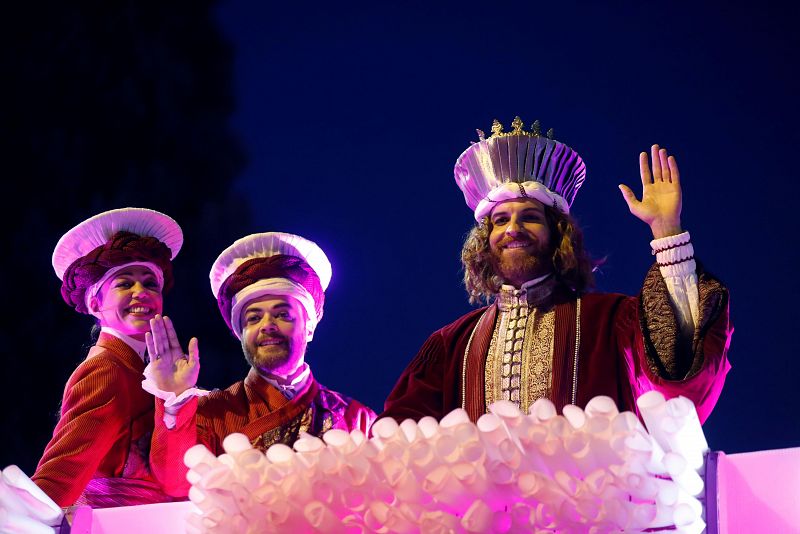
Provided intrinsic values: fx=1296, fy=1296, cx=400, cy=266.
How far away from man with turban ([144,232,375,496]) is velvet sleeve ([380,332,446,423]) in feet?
1.19

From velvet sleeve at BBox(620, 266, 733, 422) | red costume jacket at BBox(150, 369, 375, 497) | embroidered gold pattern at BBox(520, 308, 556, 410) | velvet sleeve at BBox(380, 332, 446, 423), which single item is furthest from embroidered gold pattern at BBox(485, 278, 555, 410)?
red costume jacket at BBox(150, 369, 375, 497)

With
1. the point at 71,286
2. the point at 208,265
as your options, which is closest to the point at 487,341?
the point at 71,286

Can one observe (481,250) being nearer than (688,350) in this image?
No

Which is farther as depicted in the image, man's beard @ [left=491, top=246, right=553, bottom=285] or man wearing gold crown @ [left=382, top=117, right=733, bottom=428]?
man's beard @ [left=491, top=246, right=553, bottom=285]

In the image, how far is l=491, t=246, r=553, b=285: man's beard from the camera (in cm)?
311

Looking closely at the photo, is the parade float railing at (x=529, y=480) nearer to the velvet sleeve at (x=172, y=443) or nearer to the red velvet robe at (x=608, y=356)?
the red velvet robe at (x=608, y=356)

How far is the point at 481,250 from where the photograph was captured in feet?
10.7

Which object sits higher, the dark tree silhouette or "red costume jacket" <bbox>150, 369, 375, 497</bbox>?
the dark tree silhouette

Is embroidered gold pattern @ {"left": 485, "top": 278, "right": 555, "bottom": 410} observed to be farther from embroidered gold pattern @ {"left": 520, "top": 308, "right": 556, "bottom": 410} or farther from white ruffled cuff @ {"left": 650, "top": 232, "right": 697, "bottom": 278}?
white ruffled cuff @ {"left": 650, "top": 232, "right": 697, "bottom": 278}

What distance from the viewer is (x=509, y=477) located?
198 cm

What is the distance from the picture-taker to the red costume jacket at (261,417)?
3.31 metres

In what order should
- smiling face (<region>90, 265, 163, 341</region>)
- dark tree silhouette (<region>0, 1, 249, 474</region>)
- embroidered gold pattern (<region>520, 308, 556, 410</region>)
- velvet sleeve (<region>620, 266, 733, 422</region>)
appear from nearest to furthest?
velvet sleeve (<region>620, 266, 733, 422</region>), embroidered gold pattern (<region>520, 308, 556, 410</region>), smiling face (<region>90, 265, 163, 341</region>), dark tree silhouette (<region>0, 1, 249, 474</region>)

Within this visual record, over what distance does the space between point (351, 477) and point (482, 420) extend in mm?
243

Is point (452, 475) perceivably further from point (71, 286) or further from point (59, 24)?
point (59, 24)
